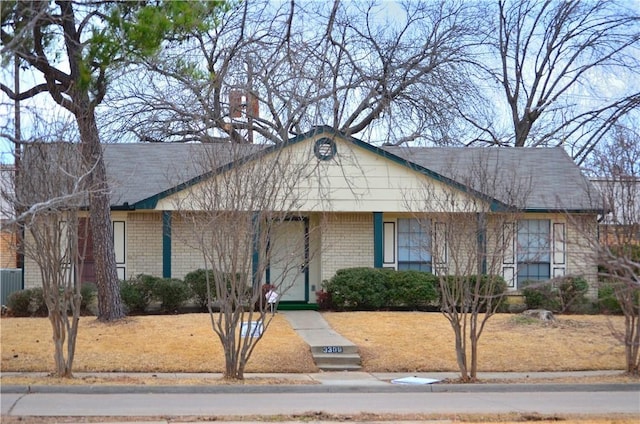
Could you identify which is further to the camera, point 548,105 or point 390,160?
point 548,105

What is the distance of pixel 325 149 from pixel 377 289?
399cm

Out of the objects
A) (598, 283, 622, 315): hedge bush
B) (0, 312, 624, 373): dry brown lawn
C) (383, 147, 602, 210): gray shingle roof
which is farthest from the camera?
(383, 147, 602, 210): gray shingle roof

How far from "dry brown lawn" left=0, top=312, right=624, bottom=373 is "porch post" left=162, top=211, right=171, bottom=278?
3030 millimetres

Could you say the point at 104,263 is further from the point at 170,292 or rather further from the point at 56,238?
the point at 56,238

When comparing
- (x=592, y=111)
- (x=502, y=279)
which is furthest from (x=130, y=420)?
(x=592, y=111)

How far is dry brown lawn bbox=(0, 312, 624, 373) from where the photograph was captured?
17.0 m

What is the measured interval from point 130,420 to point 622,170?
29.6 feet

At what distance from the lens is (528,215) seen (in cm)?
2564

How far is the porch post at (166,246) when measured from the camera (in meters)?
23.8

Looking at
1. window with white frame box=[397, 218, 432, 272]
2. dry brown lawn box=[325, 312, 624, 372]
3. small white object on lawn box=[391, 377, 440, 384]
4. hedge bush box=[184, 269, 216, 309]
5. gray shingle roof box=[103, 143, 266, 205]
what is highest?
gray shingle roof box=[103, 143, 266, 205]

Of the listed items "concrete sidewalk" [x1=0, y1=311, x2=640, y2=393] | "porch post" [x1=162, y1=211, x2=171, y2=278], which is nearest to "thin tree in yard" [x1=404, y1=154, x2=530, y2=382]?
"concrete sidewalk" [x1=0, y1=311, x2=640, y2=393]

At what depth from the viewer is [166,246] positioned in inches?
953

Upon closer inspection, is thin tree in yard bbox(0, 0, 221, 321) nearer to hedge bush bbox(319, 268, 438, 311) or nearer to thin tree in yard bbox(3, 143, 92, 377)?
thin tree in yard bbox(3, 143, 92, 377)

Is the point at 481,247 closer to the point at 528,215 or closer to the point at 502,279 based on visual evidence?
the point at 502,279
